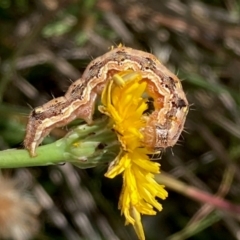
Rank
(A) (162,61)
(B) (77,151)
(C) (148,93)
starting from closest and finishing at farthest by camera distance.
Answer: (B) (77,151) < (C) (148,93) < (A) (162,61)

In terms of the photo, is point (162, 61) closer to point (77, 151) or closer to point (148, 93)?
point (148, 93)

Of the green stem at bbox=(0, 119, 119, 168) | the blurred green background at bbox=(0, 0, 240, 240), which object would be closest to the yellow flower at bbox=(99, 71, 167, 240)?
the green stem at bbox=(0, 119, 119, 168)

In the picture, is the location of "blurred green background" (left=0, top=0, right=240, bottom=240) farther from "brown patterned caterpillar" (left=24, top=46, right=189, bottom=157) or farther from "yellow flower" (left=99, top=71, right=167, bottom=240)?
"yellow flower" (left=99, top=71, right=167, bottom=240)

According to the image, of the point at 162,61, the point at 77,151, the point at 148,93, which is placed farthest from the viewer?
the point at 162,61

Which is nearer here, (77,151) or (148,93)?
(77,151)

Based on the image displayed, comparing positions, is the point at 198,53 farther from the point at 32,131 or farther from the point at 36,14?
the point at 32,131

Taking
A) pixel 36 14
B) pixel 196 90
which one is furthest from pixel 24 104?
pixel 196 90

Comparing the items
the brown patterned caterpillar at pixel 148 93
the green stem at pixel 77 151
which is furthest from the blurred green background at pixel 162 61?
the green stem at pixel 77 151

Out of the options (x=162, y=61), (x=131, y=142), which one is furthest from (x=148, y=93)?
(x=162, y=61)
